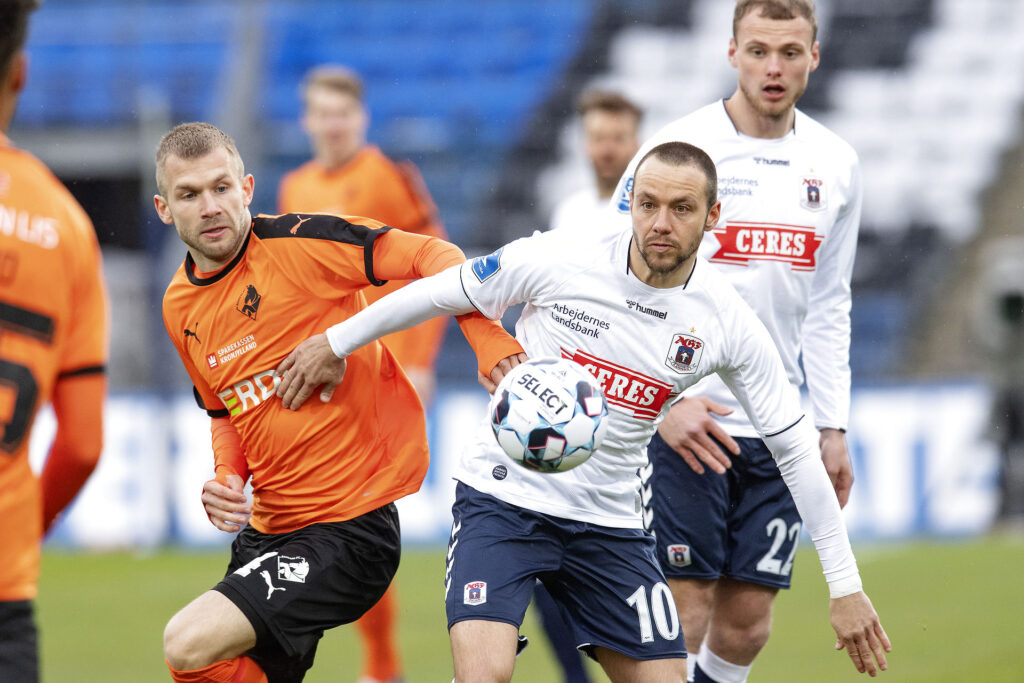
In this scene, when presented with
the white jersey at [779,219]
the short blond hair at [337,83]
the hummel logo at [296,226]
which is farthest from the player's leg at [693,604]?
the short blond hair at [337,83]

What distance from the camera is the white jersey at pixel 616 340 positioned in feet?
13.5

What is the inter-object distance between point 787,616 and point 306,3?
35.8 feet

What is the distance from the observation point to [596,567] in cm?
413

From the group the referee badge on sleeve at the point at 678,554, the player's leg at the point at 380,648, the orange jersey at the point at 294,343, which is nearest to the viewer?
the orange jersey at the point at 294,343

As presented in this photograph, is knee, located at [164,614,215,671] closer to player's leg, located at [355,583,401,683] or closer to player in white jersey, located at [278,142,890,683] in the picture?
player in white jersey, located at [278,142,890,683]

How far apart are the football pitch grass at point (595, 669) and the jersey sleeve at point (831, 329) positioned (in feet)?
7.85

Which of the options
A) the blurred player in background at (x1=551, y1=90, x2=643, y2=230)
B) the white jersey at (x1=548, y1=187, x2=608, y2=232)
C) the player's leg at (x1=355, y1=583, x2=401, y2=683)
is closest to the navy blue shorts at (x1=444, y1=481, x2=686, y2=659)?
the player's leg at (x1=355, y1=583, x2=401, y2=683)

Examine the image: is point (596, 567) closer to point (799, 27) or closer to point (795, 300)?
point (795, 300)

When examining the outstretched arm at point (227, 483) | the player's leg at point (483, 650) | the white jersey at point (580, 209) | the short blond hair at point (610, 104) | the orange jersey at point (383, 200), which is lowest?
the player's leg at point (483, 650)

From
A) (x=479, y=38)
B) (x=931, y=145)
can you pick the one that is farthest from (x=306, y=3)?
(x=931, y=145)

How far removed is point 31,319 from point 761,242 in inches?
105

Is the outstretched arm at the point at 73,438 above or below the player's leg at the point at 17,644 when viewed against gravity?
above

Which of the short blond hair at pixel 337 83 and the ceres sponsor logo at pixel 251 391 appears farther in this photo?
→ the short blond hair at pixel 337 83

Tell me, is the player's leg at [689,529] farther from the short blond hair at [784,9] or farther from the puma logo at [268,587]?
the short blond hair at [784,9]
